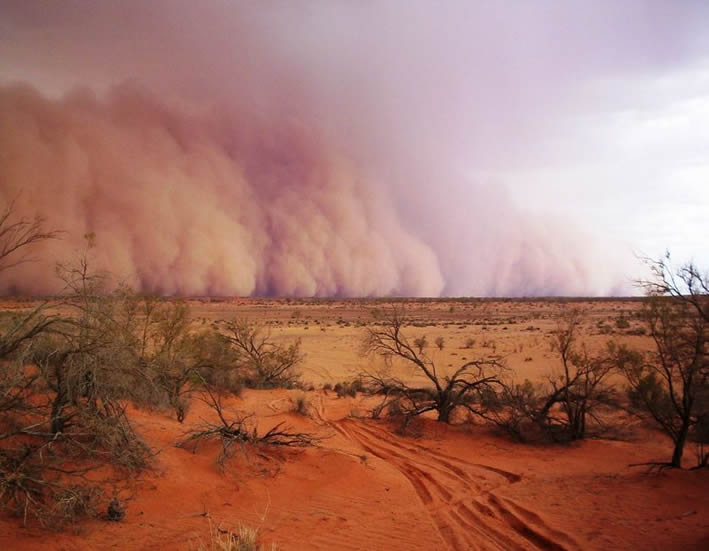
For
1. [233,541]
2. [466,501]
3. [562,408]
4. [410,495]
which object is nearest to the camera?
[233,541]

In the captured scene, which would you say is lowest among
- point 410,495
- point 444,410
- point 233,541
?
point 410,495

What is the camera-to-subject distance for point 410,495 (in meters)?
5.38

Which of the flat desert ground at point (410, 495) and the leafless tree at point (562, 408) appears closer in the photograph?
the flat desert ground at point (410, 495)

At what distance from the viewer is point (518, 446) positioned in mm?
7703

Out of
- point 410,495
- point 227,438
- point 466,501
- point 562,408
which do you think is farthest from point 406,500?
point 562,408

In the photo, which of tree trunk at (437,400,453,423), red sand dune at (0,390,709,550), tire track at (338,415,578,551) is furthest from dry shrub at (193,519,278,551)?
tree trunk at (437,400,453,423)

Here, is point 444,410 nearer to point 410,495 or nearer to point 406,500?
point 410,495

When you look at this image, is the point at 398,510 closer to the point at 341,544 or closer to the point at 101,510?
the point at 341,544

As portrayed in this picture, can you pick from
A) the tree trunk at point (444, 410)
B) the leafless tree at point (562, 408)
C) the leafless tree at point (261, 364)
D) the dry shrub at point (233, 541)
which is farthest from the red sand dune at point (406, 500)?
the leafless tree at point (261, 364)

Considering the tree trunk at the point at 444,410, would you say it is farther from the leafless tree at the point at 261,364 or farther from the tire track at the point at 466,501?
the leafless tree at the point at 261,364

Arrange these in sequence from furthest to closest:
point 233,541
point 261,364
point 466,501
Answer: point 261,364
point 466,501
point 233,541

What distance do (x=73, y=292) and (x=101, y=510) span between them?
9.08 ft

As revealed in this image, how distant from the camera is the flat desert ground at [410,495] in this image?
4.10 meters

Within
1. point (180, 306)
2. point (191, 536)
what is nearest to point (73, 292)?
point (191, 536)
